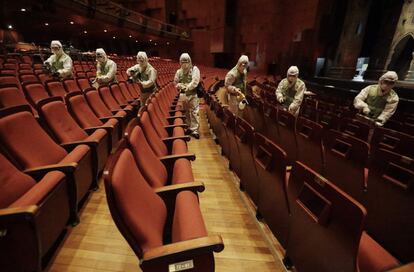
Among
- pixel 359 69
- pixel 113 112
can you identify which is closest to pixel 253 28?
pixel 359 69

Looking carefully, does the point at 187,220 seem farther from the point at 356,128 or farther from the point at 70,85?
the point at 70,85

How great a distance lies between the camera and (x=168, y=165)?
0.66 metres

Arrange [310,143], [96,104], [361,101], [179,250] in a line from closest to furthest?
1. [179,250]
2. [310,143]
3. [96,104]
4. [361,101]

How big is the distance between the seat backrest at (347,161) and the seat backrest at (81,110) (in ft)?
2.92

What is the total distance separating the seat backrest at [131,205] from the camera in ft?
1.06

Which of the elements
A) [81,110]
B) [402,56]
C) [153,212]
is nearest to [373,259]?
[153,212]

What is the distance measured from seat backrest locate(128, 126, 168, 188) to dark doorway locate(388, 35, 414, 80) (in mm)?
5356

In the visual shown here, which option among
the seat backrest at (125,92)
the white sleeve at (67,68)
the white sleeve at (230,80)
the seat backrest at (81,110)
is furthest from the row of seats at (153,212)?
the white sleeve at (67,68)

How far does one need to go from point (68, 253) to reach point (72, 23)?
203 inches

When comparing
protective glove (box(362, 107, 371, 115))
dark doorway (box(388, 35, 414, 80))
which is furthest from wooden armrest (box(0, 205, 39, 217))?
dark doorway (box(388, 35, 414, 80))

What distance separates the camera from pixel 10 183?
48cm

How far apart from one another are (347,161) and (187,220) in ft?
1.59

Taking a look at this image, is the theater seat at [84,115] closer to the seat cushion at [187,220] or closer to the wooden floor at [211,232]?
the wooden floor at [211,232]

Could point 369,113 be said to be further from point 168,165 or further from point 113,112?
point 113,112
